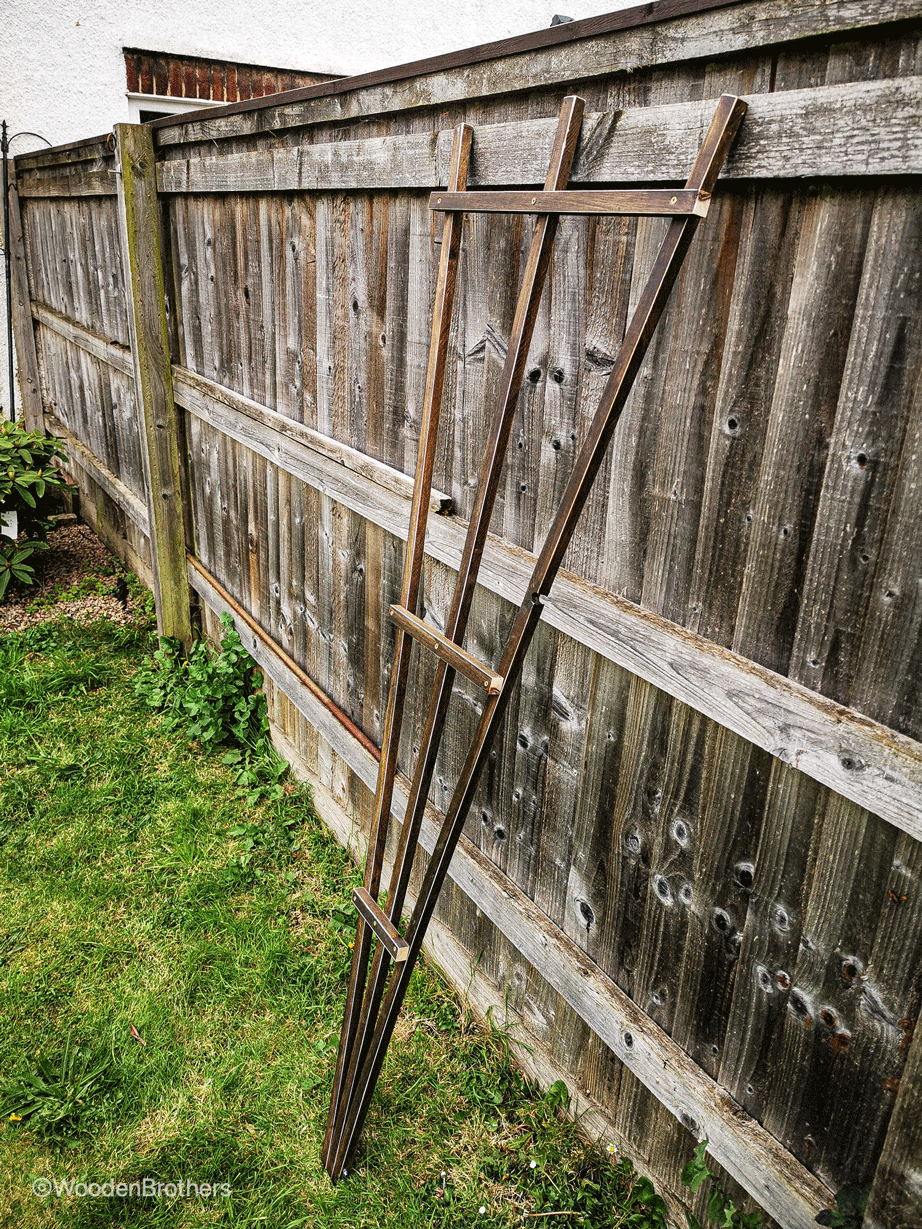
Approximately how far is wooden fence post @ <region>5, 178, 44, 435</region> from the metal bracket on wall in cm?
711

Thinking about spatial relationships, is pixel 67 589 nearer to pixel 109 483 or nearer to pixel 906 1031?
pixel 109 483

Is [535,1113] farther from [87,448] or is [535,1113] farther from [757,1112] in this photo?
[87,448]

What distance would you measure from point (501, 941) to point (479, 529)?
138 centimetres

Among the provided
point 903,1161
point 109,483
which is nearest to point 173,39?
point 109,483

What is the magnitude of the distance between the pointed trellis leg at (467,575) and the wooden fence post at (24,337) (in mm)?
7225

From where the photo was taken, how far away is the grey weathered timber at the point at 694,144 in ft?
4.00

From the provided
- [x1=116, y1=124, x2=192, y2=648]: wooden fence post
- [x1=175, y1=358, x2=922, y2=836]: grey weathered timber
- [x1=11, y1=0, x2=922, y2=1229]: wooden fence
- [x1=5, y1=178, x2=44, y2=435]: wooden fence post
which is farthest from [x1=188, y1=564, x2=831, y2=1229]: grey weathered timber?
[x1=5, y1=178, x2=44, y2=435]: wooden fence post

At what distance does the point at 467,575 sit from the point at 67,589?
4.74m

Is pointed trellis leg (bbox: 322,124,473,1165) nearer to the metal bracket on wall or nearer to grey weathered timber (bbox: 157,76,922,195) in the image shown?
the metal bracket on wall

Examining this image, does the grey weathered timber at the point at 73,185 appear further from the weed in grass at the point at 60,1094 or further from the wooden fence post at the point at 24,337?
the weed in grass at the point at 60,1094

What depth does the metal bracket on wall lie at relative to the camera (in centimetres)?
139

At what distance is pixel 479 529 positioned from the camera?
1.82 metres

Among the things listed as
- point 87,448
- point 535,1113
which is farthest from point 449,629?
point 87,448

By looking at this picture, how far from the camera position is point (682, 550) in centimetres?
171
